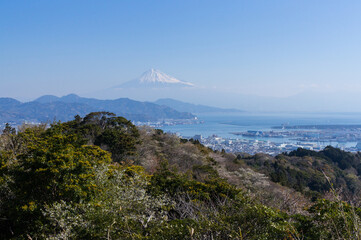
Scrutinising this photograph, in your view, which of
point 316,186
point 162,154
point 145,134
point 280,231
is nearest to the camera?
point 280,231

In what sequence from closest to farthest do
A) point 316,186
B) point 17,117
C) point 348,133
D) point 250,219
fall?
1. point 250,219
2. point 316,186
3. point 17,117
4. point 348,133

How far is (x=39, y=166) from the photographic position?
5.66 m

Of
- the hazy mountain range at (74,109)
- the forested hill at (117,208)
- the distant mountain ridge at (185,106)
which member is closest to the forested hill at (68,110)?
the hazy mountain range at (74,109)

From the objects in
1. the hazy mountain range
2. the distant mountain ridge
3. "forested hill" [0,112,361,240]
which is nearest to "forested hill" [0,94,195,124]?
the hazy mountain range

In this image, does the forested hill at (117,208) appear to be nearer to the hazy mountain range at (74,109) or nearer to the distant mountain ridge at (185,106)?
the hazy mountain range at (74,109)

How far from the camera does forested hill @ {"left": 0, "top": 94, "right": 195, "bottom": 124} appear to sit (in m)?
52.5

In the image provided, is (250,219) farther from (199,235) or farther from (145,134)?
(145,134)

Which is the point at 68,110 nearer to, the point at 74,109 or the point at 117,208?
the point at 74,109

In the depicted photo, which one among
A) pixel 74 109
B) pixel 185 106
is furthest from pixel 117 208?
pixel 185 106

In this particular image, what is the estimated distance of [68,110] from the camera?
197 feet

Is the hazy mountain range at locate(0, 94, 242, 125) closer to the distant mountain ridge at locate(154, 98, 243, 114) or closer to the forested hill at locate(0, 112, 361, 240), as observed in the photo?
the distant mountain ridge at locate(154, 98, 243, 114)

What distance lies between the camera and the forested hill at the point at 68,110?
172ft

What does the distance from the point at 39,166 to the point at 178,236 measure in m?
3.43

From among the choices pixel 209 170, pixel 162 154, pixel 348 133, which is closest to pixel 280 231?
pixel 209 170
